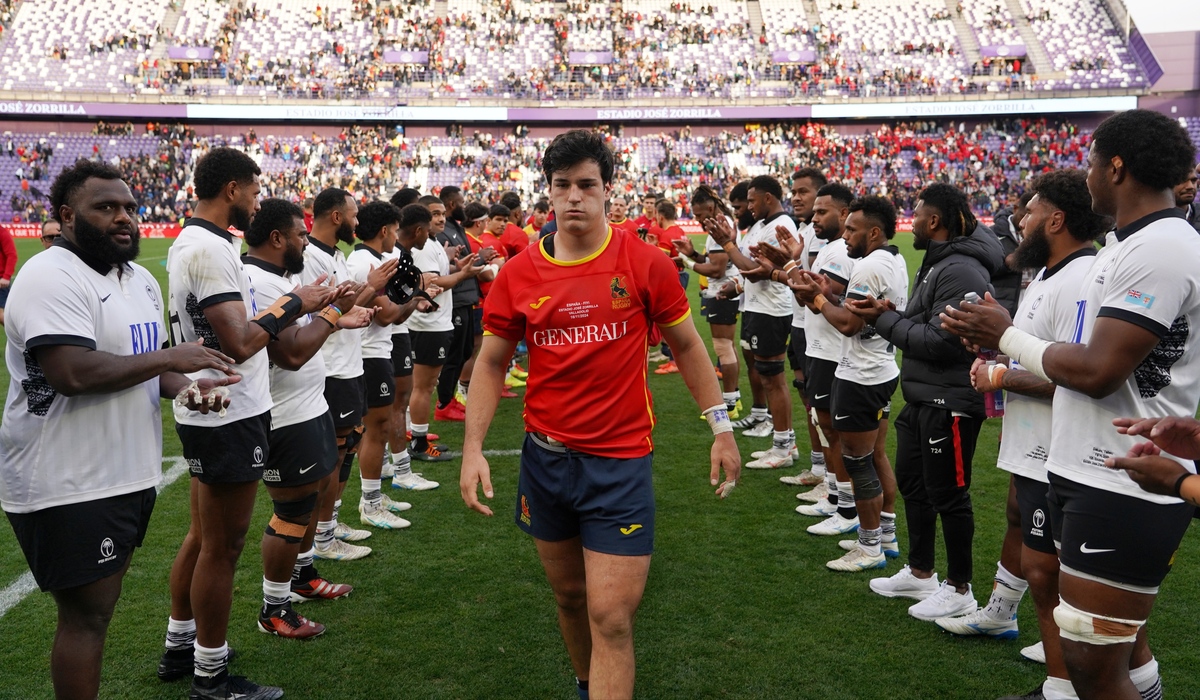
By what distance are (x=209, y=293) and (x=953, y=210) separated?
421cm

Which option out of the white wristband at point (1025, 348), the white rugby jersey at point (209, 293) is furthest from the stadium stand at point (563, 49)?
the white wristband at point (1025, 348)

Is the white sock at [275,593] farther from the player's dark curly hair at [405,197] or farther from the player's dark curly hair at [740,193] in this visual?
the player's dark curly hair at [740,193]

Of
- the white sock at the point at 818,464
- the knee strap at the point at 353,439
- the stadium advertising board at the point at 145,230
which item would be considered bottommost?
the stadium advertising board at the point at 145,230

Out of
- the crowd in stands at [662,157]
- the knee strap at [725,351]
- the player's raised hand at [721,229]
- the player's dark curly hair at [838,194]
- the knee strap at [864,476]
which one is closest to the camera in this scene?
the knee strap at [864,476]

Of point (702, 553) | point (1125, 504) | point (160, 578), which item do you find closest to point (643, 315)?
point (1125, 504)

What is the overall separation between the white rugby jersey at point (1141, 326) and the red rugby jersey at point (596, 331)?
1602 millimetres

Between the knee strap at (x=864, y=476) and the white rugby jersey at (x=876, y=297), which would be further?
the knee strap at (x=864, y=476)

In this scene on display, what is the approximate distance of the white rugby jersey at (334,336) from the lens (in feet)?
19.5

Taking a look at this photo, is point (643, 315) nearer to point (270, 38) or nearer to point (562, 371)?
point (562, 371)

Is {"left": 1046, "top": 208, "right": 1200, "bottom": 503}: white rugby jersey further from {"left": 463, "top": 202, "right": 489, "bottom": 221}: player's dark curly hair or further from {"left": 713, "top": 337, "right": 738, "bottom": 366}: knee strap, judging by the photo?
{"left": 463, "top": 202, "right": 489, "bottom": 221}: player's dark curly hair

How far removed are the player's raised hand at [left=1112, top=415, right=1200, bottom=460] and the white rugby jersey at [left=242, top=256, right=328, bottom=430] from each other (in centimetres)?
407

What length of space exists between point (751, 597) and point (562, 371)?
2783 mm

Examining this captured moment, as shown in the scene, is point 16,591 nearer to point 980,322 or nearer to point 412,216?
point 412,216

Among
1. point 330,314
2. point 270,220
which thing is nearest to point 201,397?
point 330,314
